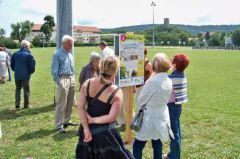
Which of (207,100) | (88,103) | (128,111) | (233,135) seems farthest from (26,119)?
(207,100)

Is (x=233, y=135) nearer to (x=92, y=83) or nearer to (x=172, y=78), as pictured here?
(x=172, y=78)

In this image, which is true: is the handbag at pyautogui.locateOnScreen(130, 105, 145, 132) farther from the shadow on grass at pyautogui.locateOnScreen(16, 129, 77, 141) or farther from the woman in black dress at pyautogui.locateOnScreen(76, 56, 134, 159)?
the shadow on grass at pyautogui.locateOnScreen(16, 129, 77, 141)

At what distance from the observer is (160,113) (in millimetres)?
5414

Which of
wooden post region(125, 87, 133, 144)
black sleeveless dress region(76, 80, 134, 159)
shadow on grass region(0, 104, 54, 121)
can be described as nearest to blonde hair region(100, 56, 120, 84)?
black sleeveless dress region(76, 80, 134, 159)

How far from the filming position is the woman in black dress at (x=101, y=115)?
4352 millimetres

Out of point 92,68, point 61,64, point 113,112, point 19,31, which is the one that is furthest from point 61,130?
point 19,31

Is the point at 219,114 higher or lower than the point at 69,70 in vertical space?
lower

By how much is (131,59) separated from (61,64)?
1954 millimetres

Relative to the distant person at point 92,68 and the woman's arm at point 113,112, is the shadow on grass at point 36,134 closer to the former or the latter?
the distant person at point 92,68

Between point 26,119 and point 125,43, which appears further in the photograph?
point 26,119

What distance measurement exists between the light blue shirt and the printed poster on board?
187 cm

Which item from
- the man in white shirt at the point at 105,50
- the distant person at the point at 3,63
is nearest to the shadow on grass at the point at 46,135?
the man in white shirt at the point at 105,50

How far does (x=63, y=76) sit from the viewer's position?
853 centimetres

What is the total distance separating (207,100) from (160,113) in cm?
892
